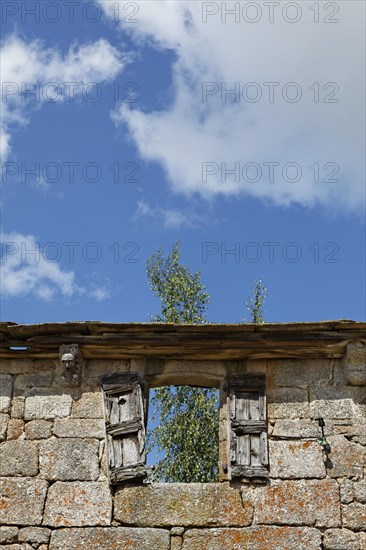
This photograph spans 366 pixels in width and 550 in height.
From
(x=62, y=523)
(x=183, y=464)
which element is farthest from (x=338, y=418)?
(x=183, y=464)

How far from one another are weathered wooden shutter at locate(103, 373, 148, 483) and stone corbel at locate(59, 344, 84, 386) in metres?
0.31

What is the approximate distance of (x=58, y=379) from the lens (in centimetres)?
743

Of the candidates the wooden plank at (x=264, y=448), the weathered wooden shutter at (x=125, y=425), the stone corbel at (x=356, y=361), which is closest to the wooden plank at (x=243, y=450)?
the wooden plank at (x=264, y=448)

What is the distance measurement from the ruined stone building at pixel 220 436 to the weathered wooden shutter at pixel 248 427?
11mm

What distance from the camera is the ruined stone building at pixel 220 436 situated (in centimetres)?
657

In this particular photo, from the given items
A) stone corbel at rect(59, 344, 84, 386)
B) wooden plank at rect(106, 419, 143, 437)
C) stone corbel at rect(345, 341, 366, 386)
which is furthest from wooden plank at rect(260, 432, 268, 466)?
stone corbel at rect(59, 344, 84, 386)

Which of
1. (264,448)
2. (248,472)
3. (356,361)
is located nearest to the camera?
(248,472)

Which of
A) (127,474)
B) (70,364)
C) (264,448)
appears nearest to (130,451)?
(127,474)

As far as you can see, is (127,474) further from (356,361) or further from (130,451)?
(356,361)

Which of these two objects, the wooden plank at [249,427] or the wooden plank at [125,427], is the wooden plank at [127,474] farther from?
the wooden plank at [249,427]

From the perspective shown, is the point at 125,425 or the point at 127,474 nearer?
the point at 127,474

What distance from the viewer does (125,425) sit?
23.1 feet

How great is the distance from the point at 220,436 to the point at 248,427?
309 mm

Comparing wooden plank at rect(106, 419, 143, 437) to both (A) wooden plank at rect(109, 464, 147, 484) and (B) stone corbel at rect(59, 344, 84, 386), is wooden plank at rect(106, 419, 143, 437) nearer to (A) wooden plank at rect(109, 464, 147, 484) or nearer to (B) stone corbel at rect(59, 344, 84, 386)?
(A) wooden plank at rect(109, 464, 147, 484)
